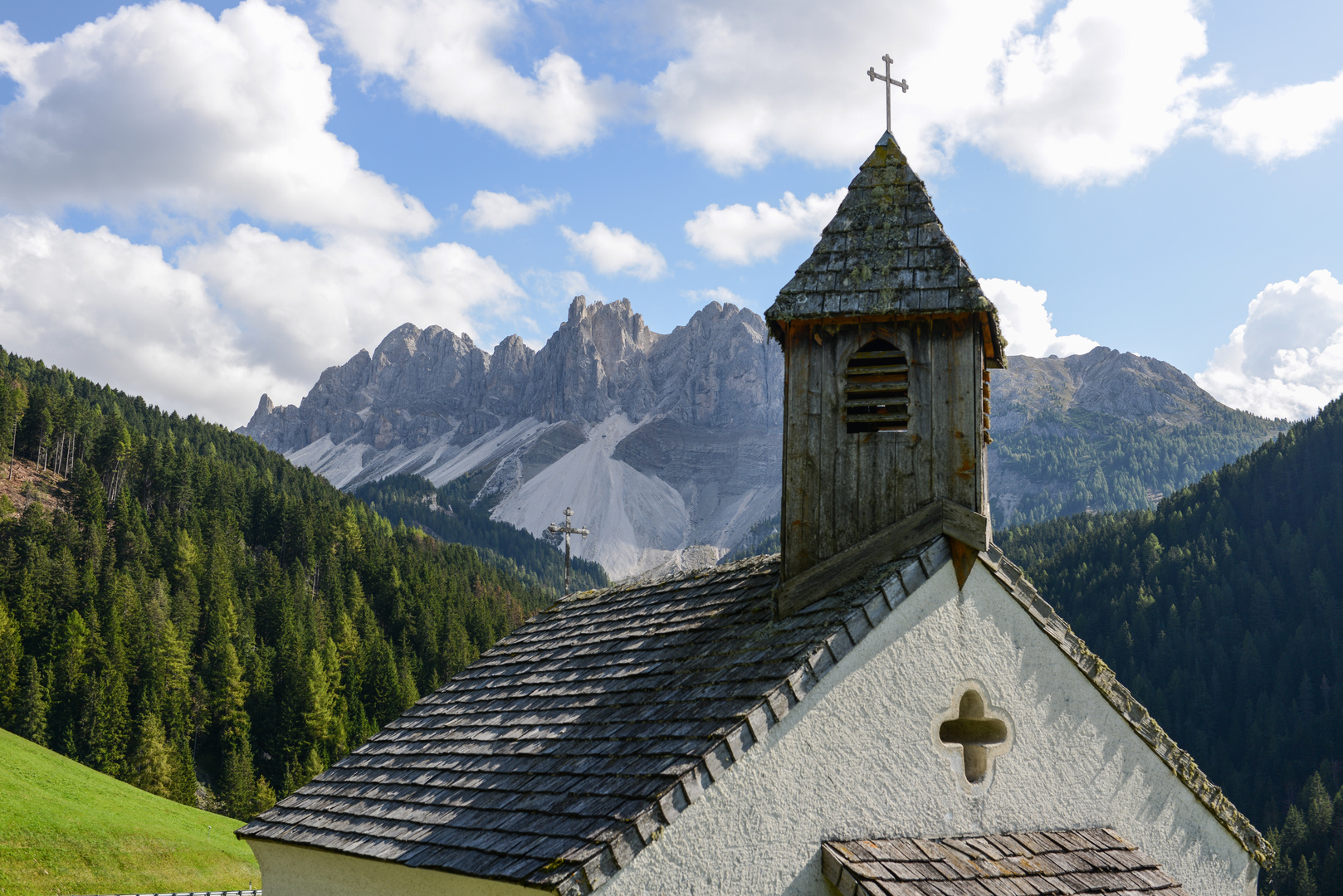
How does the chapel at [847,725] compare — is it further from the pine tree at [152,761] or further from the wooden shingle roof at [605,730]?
the pine tree at [152,761]

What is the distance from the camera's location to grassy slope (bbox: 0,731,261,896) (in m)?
31.6

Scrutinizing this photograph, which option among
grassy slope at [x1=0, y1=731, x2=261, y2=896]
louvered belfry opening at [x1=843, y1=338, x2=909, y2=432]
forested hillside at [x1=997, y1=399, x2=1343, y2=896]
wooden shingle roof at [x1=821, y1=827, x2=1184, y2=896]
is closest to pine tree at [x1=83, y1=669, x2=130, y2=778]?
grassy slope at [x1=0, y1=731, x2=261, y2=896]

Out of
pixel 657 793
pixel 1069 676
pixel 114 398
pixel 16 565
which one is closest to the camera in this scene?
pixel 657 793

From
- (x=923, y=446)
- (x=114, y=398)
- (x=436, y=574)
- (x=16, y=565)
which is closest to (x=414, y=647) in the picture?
(x=436, y=574)

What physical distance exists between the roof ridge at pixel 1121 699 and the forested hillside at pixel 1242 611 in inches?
3009

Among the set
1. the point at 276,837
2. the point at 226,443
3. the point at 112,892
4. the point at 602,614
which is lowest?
the point at 112,892

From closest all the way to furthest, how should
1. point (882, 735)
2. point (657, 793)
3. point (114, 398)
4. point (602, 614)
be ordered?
point (657, 793)
point (882, 735)
point (602, 614)
point (114, 398)

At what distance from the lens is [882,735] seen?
7801mm

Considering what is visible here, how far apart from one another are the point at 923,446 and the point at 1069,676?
2.29m

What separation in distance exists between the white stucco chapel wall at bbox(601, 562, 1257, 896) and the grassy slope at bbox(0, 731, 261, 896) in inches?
1183

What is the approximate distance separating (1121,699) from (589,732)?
14.9 feet

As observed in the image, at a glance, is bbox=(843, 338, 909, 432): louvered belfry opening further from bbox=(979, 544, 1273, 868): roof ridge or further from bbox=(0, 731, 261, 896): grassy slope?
bbox=(0, 731, 261, 896): grassy slope

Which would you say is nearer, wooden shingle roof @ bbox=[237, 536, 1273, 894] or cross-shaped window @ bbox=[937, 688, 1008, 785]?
wooden shingle roof @ bbox=[237, 536, 1273, 894]

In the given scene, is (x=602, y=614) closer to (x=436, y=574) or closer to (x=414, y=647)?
(x=414, y=647)
